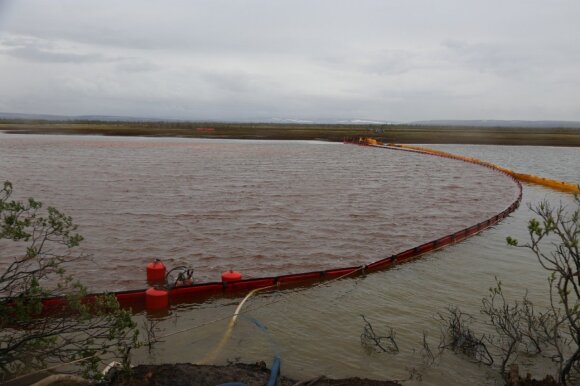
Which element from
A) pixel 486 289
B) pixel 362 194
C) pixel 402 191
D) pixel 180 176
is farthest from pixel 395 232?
pixel 180 176

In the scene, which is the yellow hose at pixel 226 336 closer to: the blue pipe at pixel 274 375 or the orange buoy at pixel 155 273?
the blue pipe at pixel 274 375

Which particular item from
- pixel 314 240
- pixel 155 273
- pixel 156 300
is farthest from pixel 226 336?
pixel 314 240

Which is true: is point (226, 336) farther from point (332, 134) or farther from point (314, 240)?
point (332, 134)

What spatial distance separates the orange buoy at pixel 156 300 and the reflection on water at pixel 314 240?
45 centimetres

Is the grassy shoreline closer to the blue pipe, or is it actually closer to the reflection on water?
the reflection on water

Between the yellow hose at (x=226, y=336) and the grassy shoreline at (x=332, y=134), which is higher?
the grassy shoreline at (x=332, y=134)

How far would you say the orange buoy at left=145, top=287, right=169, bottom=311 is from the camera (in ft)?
36.2

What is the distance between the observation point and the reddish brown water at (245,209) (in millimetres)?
15414

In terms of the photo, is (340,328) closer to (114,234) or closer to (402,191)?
(114,234)

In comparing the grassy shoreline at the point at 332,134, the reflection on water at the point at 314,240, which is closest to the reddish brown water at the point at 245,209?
the reflection on water at the point at 314,240

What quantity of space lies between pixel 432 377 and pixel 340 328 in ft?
8.16

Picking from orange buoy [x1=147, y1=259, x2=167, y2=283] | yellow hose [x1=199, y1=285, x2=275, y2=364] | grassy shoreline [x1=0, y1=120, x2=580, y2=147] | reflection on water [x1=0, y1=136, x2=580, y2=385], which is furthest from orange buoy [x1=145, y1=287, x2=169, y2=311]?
grassy shoreline [x1=0, y1=120, x2=580, y2=147]

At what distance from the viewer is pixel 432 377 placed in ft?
28.1

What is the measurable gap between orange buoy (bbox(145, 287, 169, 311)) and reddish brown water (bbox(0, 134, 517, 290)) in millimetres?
1778
